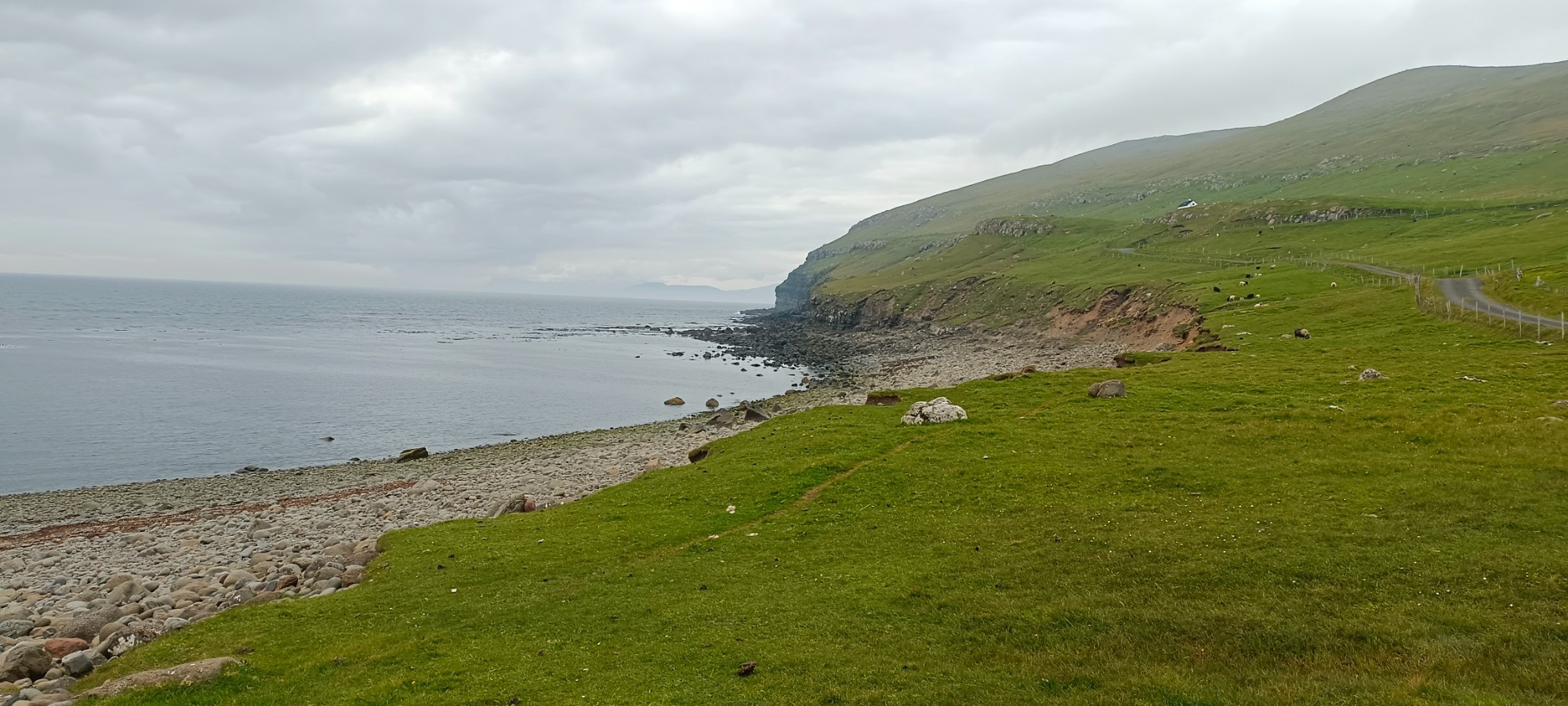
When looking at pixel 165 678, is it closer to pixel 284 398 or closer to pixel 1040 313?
pixel 284 398

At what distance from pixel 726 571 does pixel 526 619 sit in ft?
18.4

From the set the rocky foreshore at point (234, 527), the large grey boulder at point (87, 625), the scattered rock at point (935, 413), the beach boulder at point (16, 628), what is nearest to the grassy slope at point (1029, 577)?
the scattered rock at point (935, 413)

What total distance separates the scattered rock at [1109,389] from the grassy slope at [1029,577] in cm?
235

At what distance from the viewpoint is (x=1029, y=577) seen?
18.4 meters

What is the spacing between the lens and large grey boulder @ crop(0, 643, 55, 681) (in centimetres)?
1842

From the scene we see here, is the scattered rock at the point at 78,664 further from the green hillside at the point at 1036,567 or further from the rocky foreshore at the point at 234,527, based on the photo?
the green hillside at the point at 1036,567

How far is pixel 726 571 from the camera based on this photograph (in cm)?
2161

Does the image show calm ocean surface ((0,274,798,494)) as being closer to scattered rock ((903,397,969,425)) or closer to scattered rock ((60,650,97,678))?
scattered rock ((60,650,97,678))

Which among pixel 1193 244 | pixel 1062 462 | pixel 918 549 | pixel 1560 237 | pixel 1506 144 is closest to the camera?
pixel 918 549

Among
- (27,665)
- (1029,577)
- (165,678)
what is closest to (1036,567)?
(1029,577)

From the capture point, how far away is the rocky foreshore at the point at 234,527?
22594 mm

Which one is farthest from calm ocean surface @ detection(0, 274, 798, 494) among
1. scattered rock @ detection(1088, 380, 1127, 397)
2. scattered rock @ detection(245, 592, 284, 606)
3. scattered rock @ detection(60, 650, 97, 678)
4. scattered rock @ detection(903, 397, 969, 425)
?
scattered rock @ detection(1088, 380, 1127, 397)

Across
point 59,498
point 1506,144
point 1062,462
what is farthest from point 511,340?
point 1506,144

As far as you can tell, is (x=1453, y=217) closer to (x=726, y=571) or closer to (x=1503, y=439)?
(x=1503, y=439)
